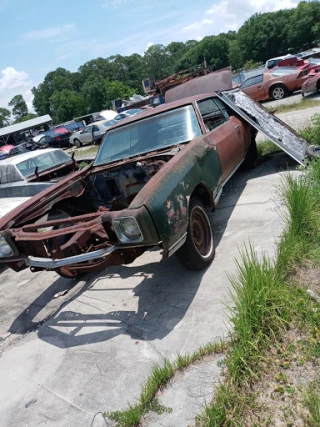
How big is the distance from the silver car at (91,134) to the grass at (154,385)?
18.2 metres

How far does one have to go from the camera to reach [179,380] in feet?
8.02

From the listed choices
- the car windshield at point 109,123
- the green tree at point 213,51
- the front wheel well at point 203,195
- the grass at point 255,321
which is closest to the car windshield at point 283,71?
the car windshield at point 109,123

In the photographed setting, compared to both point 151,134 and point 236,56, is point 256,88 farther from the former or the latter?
point 236,56

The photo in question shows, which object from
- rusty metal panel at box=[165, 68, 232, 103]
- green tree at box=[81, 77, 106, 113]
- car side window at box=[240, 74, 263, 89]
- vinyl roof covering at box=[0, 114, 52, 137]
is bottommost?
car side window at box=[240, 74, 263, 89]

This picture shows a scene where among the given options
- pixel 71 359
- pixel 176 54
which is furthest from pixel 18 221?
pixel 176 54

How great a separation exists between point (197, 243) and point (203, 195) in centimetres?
60

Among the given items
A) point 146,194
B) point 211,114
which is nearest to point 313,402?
point 146,194

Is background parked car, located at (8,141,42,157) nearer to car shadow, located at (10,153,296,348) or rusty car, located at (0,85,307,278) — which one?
rusty car, located at (0,85,307,278)

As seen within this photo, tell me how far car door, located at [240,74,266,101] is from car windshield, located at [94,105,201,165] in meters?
11.3

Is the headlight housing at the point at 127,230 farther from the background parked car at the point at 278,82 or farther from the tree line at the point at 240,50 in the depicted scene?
the tree line at the point at 240,50

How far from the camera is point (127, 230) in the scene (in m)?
3.02

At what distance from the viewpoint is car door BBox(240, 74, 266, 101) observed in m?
15.1

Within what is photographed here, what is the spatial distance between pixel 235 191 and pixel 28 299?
11.0 ft

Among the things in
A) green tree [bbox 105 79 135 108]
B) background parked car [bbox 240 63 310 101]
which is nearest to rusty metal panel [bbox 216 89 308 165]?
background parked car [bbox 240 63 310 101]
